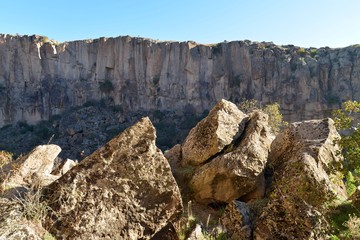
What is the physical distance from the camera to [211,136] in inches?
338

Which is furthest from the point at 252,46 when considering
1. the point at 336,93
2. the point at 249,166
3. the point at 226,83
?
the point at 249,166

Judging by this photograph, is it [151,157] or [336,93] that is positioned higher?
[151,157]

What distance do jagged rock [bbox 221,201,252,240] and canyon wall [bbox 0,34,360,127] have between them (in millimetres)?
55437

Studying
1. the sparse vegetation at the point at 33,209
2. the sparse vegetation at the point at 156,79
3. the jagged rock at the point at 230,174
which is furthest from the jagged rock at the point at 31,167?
the sparse vegetation at the point at 156,79

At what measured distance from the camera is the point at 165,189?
5.20 metres

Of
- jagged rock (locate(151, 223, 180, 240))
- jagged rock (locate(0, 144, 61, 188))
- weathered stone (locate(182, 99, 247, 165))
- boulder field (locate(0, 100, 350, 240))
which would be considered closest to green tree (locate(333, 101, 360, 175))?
boulder field (locate(0, 100, 350, 240))

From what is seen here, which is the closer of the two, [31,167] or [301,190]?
[301,190]

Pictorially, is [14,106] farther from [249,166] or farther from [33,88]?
[249,166]

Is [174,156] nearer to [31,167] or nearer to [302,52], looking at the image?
[31,167]

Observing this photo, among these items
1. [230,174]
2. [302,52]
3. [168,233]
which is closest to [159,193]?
[168,233]

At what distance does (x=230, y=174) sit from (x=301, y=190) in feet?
7.72

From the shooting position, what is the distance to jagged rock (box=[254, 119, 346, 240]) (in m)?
5.21

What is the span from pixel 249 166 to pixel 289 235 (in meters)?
2.61

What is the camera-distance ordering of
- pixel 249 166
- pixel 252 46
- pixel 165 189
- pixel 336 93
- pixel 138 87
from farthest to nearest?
pixel 138 87 < pixel 252 46 < pixel 336 93 < pixel 249 166 < pixel 165 189
